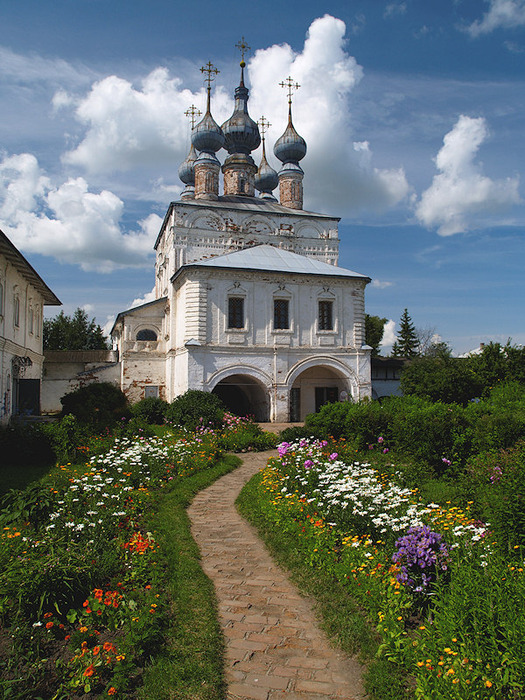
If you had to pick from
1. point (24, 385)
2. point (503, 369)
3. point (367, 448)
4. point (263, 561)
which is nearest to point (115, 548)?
point (263, 561)

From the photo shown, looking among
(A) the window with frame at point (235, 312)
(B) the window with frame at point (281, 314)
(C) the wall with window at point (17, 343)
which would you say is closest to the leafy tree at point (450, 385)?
(B) the window with frame at point (281, 314)

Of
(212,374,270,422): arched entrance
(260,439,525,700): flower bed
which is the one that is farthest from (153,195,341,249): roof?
(260,439,525,700): flower bed

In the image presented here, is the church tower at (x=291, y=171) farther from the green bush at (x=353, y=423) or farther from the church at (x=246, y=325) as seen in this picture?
the green bush at (x=353, y=423)

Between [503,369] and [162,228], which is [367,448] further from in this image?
[162,228]

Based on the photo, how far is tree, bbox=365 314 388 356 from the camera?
A: 47969mm

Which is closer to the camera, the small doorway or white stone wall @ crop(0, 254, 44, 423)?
white stone wall @ crop(0, 254, 44, 423)

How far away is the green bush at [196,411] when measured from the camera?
15.9 m

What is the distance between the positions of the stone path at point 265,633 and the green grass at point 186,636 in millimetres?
109

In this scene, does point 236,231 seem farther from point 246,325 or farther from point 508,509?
point 508,509

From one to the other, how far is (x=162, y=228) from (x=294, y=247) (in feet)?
27.6

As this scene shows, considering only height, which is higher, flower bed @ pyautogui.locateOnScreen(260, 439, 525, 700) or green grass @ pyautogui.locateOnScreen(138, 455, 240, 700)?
flower bed @ pyautogui.locateOnScreen(260, 439, 525, 700)

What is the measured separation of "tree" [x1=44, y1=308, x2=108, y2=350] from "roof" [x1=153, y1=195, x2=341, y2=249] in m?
17.1

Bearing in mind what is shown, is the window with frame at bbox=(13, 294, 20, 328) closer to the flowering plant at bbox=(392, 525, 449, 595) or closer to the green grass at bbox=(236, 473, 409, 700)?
the green grass at bbox=(236, 473, 409, 700)

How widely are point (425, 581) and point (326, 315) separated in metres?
18.6
